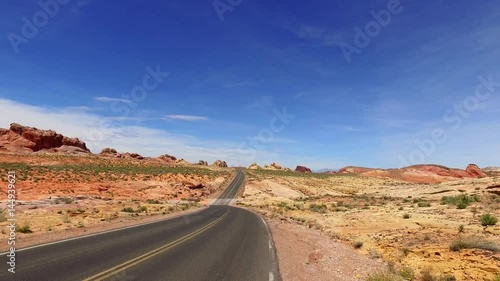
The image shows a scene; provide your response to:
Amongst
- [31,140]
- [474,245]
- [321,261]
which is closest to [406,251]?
[474,245]

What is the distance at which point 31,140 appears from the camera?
131125 millimetres

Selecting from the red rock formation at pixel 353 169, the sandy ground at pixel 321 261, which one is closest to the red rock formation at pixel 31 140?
the sandy ground at pixel 321 261

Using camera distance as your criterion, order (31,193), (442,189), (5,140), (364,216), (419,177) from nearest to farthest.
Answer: (364,216)
(31,193)
(442,189)
(5,140)
(419,177)

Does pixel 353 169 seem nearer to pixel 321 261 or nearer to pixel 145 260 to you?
pixel 321 261

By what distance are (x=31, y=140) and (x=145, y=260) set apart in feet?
485

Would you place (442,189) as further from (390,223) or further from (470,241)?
(470,241)

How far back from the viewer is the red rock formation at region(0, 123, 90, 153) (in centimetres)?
12325

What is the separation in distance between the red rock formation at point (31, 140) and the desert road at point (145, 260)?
429ft

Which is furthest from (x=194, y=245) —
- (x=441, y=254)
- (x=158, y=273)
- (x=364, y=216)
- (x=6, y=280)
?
(x=364, y=216)

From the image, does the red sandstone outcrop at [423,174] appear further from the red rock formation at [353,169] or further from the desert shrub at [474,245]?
the desert shrub at [474,245]

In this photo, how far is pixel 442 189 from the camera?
50.4 meters

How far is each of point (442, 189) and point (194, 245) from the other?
4874 centimetres

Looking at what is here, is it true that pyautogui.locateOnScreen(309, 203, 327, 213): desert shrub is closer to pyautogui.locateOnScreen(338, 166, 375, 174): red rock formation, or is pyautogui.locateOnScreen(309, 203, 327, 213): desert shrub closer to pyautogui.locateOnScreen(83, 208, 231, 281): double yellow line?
pyautogui.locateOnScreen(83, 208, 231, 281): double yellow line

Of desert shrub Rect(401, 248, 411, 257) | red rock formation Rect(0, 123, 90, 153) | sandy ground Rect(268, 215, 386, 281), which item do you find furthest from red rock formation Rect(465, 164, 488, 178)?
red rock formation Rect(0, 123, 90, 153)
